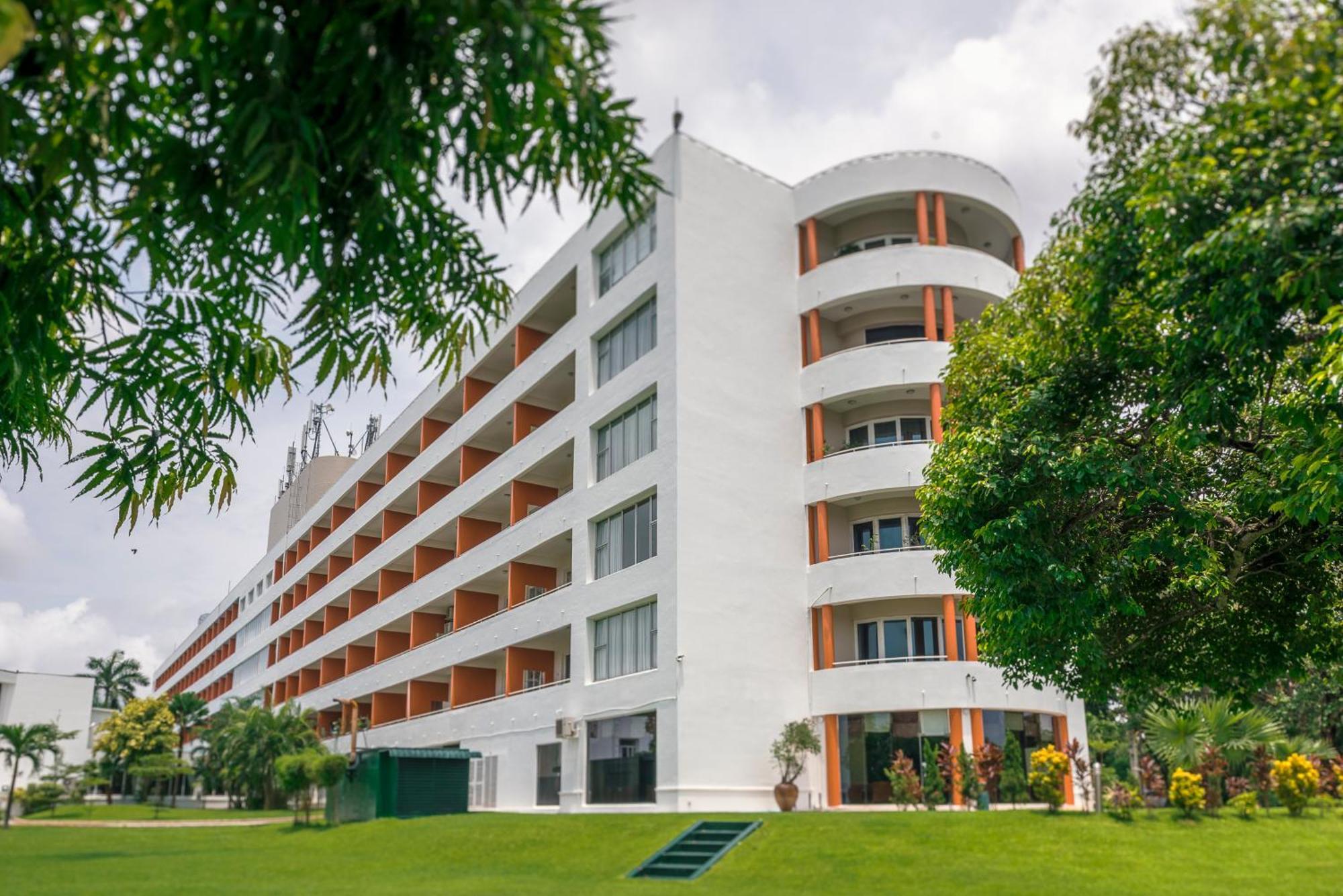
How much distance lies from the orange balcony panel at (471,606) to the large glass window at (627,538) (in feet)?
37.5

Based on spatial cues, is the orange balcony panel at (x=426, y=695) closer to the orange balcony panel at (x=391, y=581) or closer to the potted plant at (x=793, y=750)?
the orange balcony panel at (x=391, y=581)

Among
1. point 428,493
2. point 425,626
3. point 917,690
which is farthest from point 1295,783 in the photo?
point 428,493

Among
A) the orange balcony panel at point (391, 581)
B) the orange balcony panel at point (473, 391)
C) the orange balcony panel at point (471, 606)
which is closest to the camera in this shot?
the orange balcony panel at point (471, 606)

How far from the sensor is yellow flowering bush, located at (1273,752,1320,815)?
2377 cm

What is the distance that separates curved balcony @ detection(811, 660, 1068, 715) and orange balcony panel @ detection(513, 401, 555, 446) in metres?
16.2

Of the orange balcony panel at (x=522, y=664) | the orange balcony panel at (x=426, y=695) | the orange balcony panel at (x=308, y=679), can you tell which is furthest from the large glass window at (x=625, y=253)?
the orange balcony panel at (x=308, y=679)

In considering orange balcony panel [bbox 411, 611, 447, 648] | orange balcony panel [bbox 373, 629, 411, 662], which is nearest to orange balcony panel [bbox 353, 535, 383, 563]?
orange balcony panel [bbox 373, 629, 411, 662]

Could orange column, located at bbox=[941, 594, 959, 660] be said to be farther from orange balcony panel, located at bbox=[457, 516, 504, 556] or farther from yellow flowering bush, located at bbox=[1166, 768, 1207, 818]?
orange balcony panel, located at bbox=[457, 516, 504, 556]

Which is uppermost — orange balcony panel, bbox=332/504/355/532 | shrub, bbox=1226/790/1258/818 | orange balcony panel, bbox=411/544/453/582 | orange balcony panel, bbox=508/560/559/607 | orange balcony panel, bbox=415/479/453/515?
orange balcony panel, bbox=332/504/355/532

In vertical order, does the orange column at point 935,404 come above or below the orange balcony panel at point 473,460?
below

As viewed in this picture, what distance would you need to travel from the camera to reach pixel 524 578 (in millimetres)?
43125

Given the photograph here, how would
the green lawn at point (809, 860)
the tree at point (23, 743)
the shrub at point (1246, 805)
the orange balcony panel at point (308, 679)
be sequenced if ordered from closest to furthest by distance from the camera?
the green lawn at point (809, 860) < the shrub at point (1246, 805) < the tree at point (23, 743) < the orange balcony panel at point (308, 679)

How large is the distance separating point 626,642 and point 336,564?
39.7 meters

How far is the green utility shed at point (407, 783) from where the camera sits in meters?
36.9
